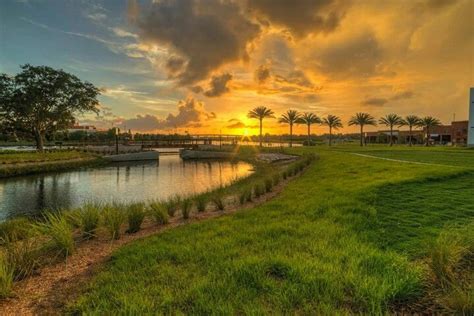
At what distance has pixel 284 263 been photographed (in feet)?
17.0

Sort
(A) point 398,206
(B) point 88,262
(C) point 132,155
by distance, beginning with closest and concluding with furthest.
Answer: (B) point 88,262 < (A) point 398,206 < (C) point 132,155

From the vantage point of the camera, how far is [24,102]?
44.2m

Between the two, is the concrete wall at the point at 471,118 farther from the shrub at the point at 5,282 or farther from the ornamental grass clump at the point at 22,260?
the shrub at the point at 5,282

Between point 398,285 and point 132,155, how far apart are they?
53979mm

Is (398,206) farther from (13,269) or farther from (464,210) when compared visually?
(13,269)

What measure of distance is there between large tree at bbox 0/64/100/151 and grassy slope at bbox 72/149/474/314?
4790 centimetres

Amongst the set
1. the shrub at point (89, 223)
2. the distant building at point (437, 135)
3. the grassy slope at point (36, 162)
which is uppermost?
the distant building at point (437, 135)

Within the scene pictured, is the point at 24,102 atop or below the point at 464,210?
atop

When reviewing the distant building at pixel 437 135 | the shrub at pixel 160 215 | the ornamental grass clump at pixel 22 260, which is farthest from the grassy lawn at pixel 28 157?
the distant building at pixel 437 135

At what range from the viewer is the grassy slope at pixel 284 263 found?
13.7ft

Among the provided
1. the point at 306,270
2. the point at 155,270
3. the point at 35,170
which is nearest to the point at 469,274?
the point at 306,270

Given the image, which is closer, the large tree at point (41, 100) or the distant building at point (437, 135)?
the large tree at point (41, 100)

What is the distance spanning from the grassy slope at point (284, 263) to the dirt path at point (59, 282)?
0.38 metres

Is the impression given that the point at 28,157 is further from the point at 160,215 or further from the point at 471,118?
the point at 471,118
